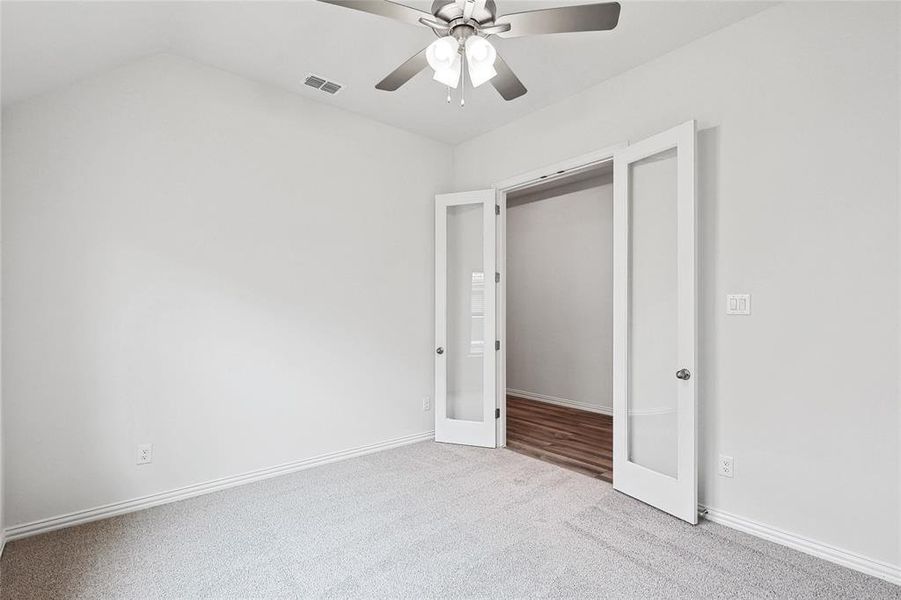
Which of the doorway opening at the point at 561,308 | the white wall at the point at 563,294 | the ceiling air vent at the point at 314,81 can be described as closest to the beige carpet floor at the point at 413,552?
the doorway opening at the point at 561,308

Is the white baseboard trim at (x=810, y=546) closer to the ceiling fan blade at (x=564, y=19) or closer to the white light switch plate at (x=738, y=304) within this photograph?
the white light switch plate at (x=738, y=304)

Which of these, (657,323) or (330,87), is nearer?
(657,323)

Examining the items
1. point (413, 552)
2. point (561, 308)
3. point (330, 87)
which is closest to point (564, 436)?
point (561, 308)

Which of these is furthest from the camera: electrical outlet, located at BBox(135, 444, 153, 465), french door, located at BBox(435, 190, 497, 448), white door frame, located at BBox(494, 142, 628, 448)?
french door, located at BBox(435, 190, 497, 448)

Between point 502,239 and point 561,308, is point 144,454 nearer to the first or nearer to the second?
point 502,239

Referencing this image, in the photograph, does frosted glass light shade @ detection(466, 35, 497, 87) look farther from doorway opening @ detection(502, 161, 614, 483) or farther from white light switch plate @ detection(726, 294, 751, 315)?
doorway opening @ detection(502, 161, 614, 483)

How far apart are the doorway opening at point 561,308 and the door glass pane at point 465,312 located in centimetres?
62

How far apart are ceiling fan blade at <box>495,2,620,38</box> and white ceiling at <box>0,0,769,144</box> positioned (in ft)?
1.87

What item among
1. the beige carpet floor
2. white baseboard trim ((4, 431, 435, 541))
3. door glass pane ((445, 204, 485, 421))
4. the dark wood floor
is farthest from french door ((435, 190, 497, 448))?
the beige carpet floor

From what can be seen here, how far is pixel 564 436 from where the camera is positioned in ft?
13.9

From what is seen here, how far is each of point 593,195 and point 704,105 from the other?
269 centimetres

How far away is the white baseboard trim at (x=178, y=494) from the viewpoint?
241 centimetres

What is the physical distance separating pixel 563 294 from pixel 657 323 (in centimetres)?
291

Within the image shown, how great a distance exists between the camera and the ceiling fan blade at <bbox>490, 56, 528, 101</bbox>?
85.6 inches
